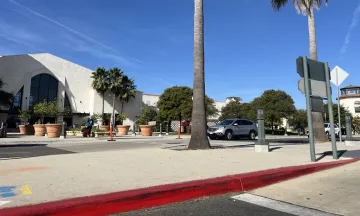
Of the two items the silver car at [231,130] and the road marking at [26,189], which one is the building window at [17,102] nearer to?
the silver car at [231,130]

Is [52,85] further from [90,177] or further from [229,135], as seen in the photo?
[90,177]

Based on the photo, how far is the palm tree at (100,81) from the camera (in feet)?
149

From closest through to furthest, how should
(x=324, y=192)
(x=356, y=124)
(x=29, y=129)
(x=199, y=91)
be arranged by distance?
(x=324, y=192)
(x=199, y=91)
(x=29, y=129)
(x=356, y=124)

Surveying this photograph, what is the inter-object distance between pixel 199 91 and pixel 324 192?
717 cm

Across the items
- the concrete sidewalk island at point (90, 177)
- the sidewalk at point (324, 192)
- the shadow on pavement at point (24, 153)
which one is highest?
the shadow on pavement at point (24, 153)

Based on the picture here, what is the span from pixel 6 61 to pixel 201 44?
124ft

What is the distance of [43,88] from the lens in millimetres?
43531

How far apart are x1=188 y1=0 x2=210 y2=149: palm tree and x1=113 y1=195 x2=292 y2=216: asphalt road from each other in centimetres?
693

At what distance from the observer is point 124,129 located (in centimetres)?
2916

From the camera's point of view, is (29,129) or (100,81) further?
(100,81)

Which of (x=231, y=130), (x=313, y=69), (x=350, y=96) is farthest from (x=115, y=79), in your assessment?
(x=350, y=96)

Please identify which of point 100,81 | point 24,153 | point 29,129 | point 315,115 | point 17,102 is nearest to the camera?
point 24,153

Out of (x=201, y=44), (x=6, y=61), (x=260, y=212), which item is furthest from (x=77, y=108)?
→ (x=260, y=212)

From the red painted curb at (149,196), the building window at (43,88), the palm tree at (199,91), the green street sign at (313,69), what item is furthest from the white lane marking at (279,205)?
the building window at (43,88)
